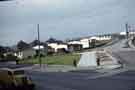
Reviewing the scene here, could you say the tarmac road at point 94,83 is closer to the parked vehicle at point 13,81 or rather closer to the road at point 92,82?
the road at point 92,82

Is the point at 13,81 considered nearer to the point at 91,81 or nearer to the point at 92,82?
the point at 92,82

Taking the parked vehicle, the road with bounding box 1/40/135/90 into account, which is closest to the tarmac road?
the road with bounding box 1/40/135/90

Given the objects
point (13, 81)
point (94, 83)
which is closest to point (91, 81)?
point (94, 83)

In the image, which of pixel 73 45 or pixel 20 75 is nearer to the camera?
pixel 20 75

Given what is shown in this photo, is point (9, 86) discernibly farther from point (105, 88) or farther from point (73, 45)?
point (73, 45)

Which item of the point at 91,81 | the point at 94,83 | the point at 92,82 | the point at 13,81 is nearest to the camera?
the point at 13,81

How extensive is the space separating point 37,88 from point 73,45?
9778cm

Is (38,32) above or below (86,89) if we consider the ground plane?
above

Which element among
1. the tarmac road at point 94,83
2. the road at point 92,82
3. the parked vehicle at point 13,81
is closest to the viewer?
the tarmac road at point 94,83

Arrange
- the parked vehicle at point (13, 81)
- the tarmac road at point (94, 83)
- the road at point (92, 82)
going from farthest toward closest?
the parked vehicle at point (13, 81)
the road at point (92, 82)
the tarmac road at point (94, 83)

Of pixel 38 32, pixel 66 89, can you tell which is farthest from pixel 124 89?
pixel 38 32

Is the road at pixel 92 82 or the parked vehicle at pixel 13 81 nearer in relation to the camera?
the road at pixel 92 82

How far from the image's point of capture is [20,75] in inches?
954

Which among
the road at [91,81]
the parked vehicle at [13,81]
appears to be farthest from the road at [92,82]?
the parked vehicle at [13,81]
